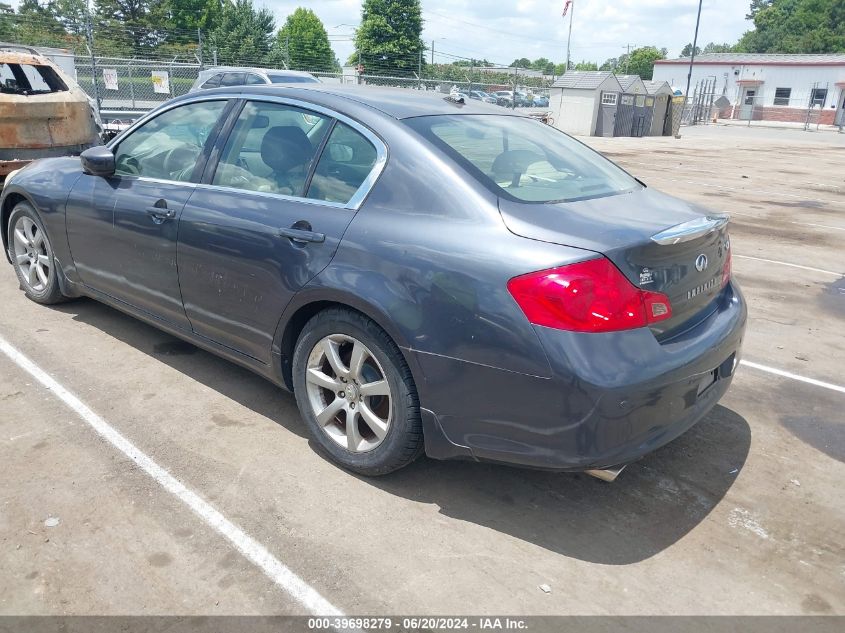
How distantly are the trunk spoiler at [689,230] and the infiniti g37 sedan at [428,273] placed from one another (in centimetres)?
2

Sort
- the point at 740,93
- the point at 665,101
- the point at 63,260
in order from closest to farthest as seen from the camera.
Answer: the point at 63,260 → the point at 665,101 → the point at 740,93

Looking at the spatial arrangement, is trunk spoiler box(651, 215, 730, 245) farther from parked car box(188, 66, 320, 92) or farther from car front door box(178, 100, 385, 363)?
parked car box(188, 66, 320, 92)

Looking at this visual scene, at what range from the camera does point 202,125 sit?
4.02 m

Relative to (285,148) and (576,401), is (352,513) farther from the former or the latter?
(285,148)

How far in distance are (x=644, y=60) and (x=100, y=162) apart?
11824 cm

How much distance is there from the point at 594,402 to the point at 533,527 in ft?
2.41

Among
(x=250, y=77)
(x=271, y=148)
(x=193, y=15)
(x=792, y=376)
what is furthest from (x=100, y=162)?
(x=193, y=15)

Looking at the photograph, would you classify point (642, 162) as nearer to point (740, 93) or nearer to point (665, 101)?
point (665, 101)

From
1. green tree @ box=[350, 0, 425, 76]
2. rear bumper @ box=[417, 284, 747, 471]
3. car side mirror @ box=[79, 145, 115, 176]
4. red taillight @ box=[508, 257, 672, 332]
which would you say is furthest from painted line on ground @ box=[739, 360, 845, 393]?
green tree @ box=[350, 0, 425, 76]

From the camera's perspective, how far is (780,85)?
63.0 m

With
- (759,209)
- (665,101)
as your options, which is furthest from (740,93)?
(759,209)

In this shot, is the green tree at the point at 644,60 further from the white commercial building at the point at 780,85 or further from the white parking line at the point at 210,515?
the white parking line at the point at 210,515

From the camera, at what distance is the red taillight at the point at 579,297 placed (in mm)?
2568

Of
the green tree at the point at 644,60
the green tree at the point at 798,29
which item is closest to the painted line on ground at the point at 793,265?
the green tree at the point at 798,29
